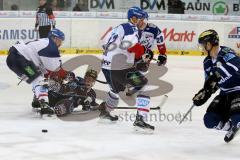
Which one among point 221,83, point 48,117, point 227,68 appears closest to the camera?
point 227,68

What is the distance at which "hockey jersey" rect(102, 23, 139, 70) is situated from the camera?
6582 millimetres

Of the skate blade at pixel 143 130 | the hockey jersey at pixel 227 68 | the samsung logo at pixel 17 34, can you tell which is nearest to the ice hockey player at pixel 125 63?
the skate blade at pixel 143 130

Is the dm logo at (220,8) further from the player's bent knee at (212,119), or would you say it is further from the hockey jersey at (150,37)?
the player's bent knee at (212,119)

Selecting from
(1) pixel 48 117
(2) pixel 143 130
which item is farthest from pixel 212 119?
(1) pixel 48 117

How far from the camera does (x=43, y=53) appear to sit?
24.2 feet

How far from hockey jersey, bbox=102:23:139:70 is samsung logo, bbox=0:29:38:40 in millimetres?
8584

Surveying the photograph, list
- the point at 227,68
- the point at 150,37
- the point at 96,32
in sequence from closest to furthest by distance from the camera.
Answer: the point at 227,68 < the point at 150,37 < the point at 96,32

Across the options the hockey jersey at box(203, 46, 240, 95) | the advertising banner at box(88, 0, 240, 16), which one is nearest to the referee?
the advertising banner at box(88, 0, 240, 16)

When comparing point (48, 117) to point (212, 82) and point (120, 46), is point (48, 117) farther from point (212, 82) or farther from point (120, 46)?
point (212, 82)

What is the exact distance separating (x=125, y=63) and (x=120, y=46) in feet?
0.82

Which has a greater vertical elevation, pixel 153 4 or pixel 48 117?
pixel 153 4

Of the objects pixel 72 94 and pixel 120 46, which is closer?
pixel 120 46

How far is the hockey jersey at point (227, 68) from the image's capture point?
5.76m

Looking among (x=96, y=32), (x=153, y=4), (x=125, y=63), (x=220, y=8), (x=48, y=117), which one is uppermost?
(x=153, y=4)
